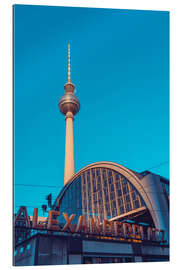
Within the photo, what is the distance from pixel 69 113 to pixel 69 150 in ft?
24.9

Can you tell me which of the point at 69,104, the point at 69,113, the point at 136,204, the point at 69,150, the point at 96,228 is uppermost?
the point at 69,104

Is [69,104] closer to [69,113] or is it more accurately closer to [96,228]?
[69,113]

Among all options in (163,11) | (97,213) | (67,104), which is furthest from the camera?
(67,104)

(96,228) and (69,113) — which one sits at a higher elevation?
(69,113)

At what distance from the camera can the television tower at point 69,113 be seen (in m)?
40.8

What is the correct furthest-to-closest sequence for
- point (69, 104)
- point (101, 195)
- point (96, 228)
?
1. point (69, 104)
2. point (101, 195)
3. point (96, 228)

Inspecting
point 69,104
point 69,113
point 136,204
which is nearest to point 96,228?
point 136,204

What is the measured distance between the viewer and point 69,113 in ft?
154

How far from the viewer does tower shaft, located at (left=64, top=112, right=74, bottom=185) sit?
39.8m

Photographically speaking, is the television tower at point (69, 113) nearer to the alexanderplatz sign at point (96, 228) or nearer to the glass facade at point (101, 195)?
the glass facade at point (101, 195)
